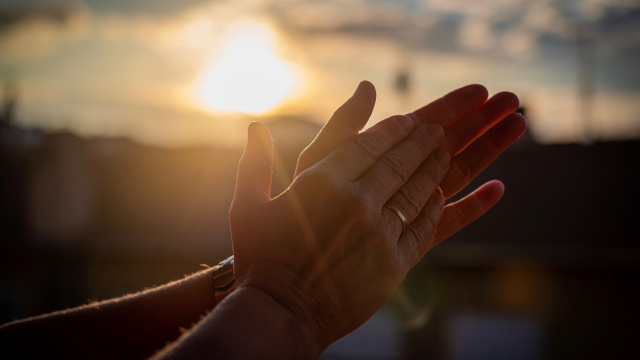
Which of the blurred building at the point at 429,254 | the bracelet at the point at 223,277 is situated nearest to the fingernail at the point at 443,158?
the bracelet at the point at 223,277

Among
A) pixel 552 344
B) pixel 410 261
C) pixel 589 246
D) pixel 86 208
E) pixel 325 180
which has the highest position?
pixel 325 180

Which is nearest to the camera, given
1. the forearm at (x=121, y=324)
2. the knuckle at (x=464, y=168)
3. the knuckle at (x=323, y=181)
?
the knuckle at (x=323, y=181)

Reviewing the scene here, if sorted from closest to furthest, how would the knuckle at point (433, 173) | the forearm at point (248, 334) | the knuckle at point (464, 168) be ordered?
the forearm at point (248, 334) < the knuckle at point (433, 173) < the knuckle at point (464, 168)

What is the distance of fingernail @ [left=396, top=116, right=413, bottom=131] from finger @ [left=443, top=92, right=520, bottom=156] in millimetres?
287

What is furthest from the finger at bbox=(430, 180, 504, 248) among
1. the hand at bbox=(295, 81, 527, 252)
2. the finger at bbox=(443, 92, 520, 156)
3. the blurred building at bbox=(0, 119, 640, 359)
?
the blurred building at bbox=(0, 119, 640, 359)

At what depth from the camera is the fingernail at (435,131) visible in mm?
1604

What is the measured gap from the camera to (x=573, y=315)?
15547 millimetres

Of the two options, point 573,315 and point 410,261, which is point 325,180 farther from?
point 573,315

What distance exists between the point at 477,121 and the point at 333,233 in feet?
3.26

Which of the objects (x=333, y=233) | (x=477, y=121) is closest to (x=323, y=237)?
(x=333, y=233)

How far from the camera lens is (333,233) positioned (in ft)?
4.02

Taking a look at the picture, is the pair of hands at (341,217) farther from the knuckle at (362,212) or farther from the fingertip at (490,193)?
the fingertip at (490,193)

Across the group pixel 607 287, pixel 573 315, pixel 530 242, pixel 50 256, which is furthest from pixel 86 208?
pixel 607 287

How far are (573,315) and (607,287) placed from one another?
1999 millimetres
